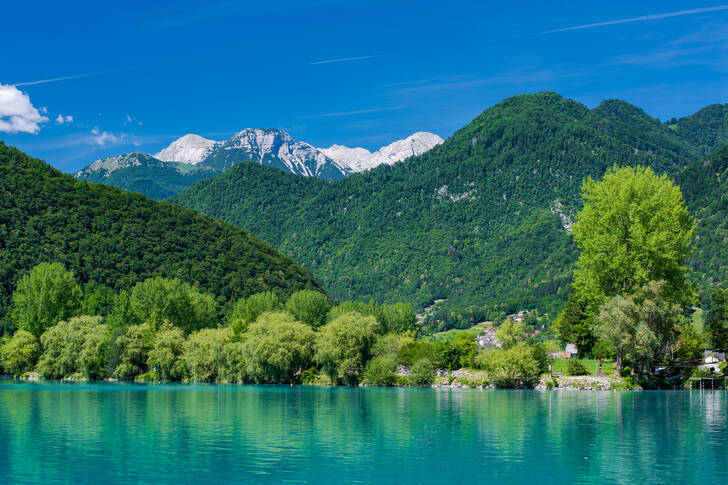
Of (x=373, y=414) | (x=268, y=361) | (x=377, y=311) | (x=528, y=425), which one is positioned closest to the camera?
(x=528, y=425)

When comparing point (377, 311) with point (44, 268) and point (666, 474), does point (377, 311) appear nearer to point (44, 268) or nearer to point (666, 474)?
point (44, 268)

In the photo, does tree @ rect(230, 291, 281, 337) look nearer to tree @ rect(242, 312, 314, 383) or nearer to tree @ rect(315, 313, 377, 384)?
tree @ rect(242, 312, 314, 383)

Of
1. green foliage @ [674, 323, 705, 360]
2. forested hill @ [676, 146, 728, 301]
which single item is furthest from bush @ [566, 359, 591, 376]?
A: forested hill @ [676, 146, 728, 301]

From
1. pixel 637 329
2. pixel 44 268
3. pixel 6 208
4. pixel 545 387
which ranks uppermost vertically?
pixel 6 208

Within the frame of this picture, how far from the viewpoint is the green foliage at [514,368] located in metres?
74.8

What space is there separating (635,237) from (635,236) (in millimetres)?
163

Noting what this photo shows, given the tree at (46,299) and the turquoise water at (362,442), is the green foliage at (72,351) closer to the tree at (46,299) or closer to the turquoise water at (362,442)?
the tree at (46,299)

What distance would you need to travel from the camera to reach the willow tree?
6894 cm

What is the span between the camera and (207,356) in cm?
9088

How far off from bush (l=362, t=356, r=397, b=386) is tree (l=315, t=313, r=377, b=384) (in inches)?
69.3

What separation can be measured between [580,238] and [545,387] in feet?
51.6

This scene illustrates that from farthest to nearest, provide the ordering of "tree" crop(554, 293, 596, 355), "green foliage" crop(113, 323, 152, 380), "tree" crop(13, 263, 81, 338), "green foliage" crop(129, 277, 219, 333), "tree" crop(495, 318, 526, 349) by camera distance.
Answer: "tree" crop(13, 263, 81, 338), "green foliage" crop(129, 277, 219, 333), "green foliage" crop(113, 323, 152, 380), "tree" crop(554, 293, 596, 355), "tree" crop(495, 318, 526, 349)

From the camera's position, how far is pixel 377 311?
5433 inches

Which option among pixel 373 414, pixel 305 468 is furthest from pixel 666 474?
pixel 373 414
